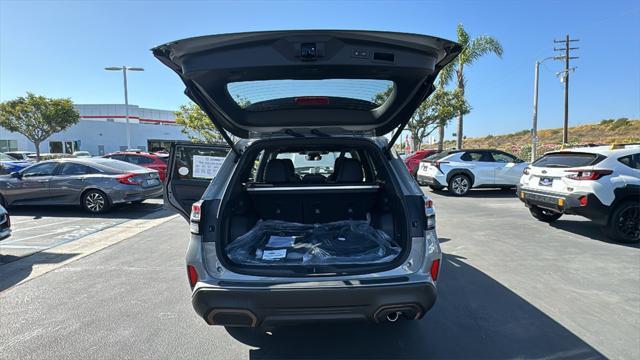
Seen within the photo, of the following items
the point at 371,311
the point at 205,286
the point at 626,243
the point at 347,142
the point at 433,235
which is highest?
the point at 347,142

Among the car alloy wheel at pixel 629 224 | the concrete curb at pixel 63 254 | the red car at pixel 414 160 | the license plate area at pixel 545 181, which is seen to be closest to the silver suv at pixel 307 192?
the concrete curb at pixel 63 254

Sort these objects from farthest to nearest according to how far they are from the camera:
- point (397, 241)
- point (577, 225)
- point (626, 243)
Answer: point (577, 225), point (626, 243), point (397, 241)

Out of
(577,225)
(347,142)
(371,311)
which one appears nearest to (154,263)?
(347,142)

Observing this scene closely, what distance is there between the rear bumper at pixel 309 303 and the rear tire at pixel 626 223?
206 inches

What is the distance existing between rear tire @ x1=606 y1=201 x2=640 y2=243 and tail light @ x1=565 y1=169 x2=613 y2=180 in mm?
570

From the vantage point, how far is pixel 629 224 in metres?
5.86

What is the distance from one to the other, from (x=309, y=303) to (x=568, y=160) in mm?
6242

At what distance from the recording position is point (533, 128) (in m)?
21.4

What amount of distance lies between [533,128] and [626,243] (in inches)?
697

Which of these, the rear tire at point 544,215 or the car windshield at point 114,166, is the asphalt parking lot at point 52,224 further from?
the rear tire at point 544,215

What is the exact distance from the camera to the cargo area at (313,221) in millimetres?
2692

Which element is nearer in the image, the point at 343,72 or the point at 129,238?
the point at 343,72

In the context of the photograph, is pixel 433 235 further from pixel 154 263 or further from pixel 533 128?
pixel 533 128

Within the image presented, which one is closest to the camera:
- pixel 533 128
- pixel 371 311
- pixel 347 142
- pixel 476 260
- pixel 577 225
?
pixel 371 311
